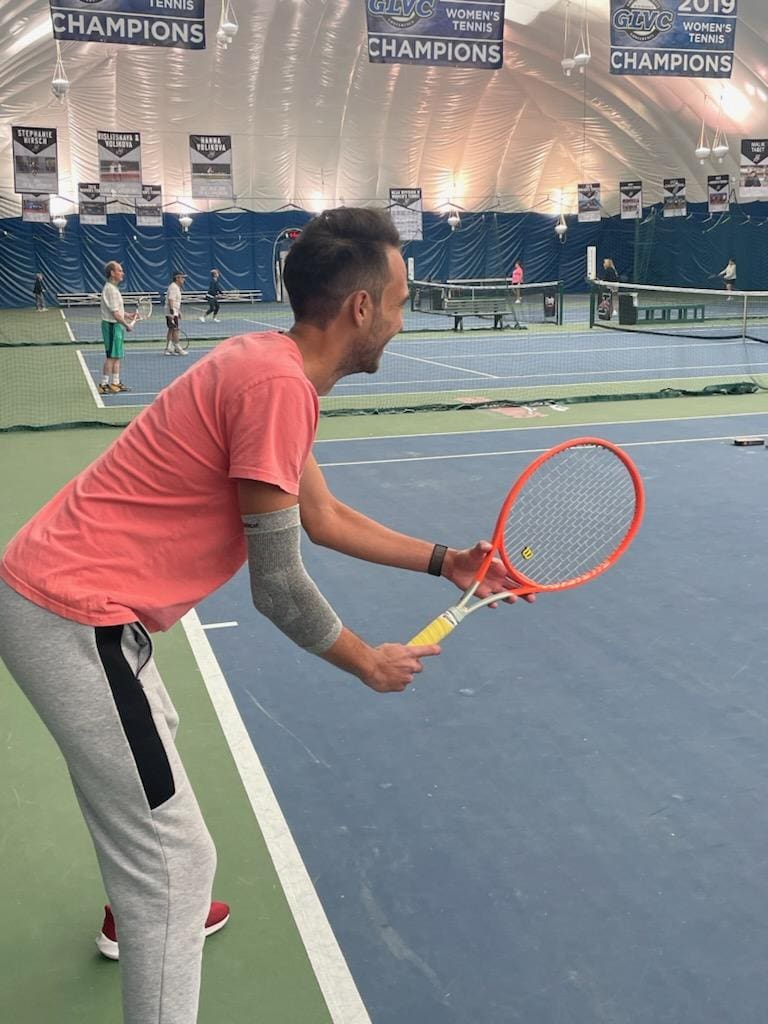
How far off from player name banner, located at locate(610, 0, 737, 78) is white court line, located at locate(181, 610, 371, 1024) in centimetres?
1297

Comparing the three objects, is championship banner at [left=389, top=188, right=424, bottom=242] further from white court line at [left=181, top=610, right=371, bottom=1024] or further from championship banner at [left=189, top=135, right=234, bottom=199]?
white court line at [left=181, top=610, right=371, bottom=1024]

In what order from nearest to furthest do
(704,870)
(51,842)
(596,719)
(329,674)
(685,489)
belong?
1. (704,870)
2. (51,842)
3. (596,719)
4. (329,674)
5. (685,489)

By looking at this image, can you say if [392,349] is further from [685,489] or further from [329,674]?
[329,674]

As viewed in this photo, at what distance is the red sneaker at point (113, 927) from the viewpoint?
2695 mm

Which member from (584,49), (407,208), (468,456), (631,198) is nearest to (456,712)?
(468,456)

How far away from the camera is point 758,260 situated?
32781 mm

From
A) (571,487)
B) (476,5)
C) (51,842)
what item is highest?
(476,5)

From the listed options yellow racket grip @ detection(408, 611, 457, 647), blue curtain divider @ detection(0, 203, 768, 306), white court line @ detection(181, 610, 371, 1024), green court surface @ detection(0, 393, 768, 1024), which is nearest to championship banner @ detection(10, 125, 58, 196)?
blue curtain divider @ detection(0, 203, 768, 306)

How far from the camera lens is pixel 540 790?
3457 mm

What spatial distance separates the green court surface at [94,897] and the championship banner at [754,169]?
2333 cm

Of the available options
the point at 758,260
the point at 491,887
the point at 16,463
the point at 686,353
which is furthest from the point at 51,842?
the point at 758,260

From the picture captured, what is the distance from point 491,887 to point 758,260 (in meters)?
33.1

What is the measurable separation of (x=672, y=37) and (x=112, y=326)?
8616 mm

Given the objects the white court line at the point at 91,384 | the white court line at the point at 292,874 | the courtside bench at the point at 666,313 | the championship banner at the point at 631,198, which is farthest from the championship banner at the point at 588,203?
the white court line at the point at 292,874
